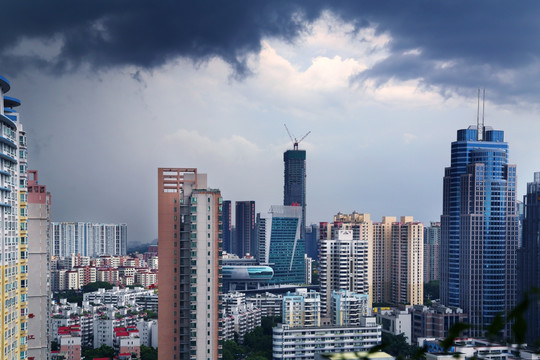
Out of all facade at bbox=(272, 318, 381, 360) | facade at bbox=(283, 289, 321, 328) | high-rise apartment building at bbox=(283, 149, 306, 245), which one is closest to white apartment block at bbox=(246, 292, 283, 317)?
facade at bbox=(283, 289, 321, 328)

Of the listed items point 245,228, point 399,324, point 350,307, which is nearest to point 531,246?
point 399,324

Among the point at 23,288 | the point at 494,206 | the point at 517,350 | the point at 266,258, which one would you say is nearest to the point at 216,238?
the point at 23,288

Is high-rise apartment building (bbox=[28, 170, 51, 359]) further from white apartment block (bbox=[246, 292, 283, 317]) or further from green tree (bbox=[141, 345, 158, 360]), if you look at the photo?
white apartment block (bbox=[246, 292, 283, 317])

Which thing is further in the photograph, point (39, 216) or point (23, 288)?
point (39, 216)

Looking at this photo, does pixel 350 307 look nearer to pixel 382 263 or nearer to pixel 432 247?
pixel 382 263

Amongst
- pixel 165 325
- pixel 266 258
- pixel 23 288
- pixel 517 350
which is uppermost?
pixel 517 350

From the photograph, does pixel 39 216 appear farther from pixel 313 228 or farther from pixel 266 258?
pixel 313 228

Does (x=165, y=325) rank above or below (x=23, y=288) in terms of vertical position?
below
